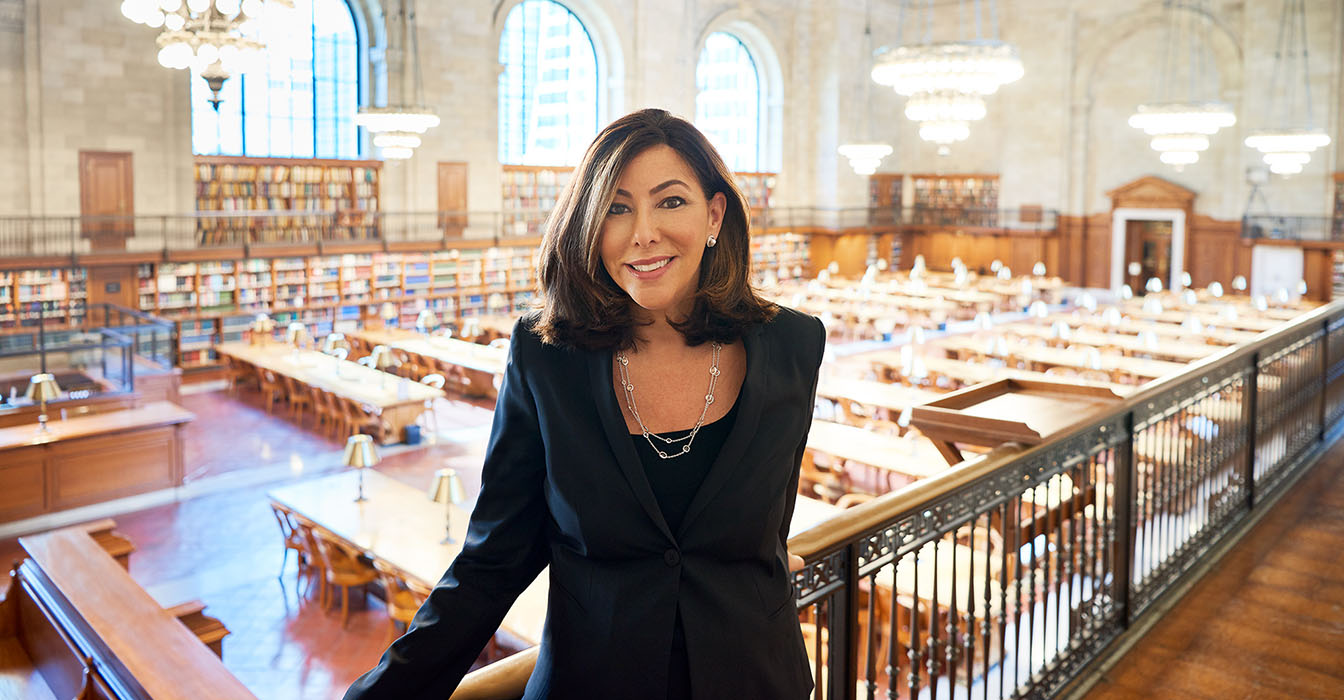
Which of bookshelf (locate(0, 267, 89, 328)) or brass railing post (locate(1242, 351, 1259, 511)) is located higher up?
bookshelf (locate(0, 267, 89, 328))

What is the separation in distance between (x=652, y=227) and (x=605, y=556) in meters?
0.40

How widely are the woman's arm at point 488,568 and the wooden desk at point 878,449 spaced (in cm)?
544

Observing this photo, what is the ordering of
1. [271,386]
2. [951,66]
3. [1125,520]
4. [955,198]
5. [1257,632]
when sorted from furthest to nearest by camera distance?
[955,198], [271,386], [951,66], [1257,632], [1125,520]

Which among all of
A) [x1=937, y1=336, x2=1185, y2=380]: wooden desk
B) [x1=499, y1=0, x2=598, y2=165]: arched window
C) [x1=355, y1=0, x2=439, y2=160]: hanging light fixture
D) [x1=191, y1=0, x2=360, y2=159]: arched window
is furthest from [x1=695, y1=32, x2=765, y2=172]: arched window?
[x1=937, y1=336, x2=1185, y2=380]: wooden desk

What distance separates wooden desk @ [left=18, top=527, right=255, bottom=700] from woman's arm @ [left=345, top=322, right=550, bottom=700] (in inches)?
59.6

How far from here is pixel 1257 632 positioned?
11.4 ft

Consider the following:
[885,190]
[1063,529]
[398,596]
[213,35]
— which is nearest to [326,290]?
[213,35]

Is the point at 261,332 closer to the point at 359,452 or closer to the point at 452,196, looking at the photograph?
the point at 452,196

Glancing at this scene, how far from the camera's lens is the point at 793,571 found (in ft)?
5.01

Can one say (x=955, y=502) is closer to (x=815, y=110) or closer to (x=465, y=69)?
(x=465, y=69)

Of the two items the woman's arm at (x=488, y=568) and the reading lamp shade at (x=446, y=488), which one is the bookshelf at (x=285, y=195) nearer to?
the reading lamp shade at (x=446, y=488)

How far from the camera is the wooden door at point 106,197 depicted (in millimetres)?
13555

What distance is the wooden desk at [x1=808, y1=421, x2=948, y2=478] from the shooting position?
6.61 metres

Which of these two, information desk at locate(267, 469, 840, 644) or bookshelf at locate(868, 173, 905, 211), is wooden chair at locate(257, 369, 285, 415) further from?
bookshelf at locate(868, 173, 905, 211)
